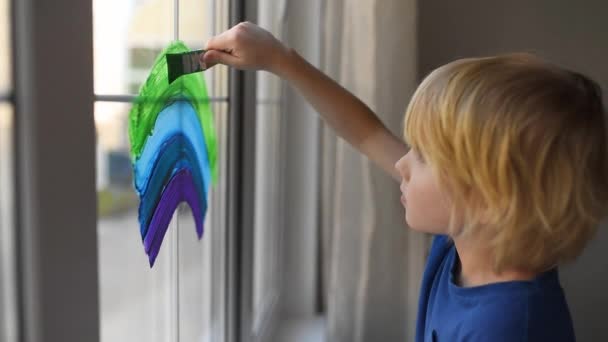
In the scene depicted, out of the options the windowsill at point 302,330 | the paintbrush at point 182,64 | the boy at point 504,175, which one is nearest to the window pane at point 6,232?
the paintbrush at point 182,64

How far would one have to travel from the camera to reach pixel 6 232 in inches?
13.6

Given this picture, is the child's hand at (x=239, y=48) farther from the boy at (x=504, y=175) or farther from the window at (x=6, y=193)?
the window at (x=6, y=193)

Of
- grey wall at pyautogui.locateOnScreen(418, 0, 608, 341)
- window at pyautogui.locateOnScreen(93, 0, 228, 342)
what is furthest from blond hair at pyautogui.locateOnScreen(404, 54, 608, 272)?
grey wall at pyautogui.locateOnScreen(418, 0, 608, 341)

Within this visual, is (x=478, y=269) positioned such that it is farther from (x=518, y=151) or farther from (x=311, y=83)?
(x=311, y=83)

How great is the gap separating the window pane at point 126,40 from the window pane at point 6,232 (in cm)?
14

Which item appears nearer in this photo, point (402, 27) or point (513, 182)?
point (513, 182)

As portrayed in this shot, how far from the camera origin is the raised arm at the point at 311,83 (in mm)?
697

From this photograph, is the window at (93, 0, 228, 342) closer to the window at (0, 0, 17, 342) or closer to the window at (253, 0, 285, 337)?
the window at (0, 0, 17, 342)

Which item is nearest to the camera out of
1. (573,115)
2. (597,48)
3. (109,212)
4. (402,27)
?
(109,212)

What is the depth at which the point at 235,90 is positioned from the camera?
2.94 ft

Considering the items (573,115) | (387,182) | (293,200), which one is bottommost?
(293,200)

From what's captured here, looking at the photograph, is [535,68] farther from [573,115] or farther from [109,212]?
[109,212]

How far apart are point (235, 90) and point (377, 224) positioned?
393mm

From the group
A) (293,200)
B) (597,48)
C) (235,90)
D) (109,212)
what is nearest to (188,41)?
(235,90)
